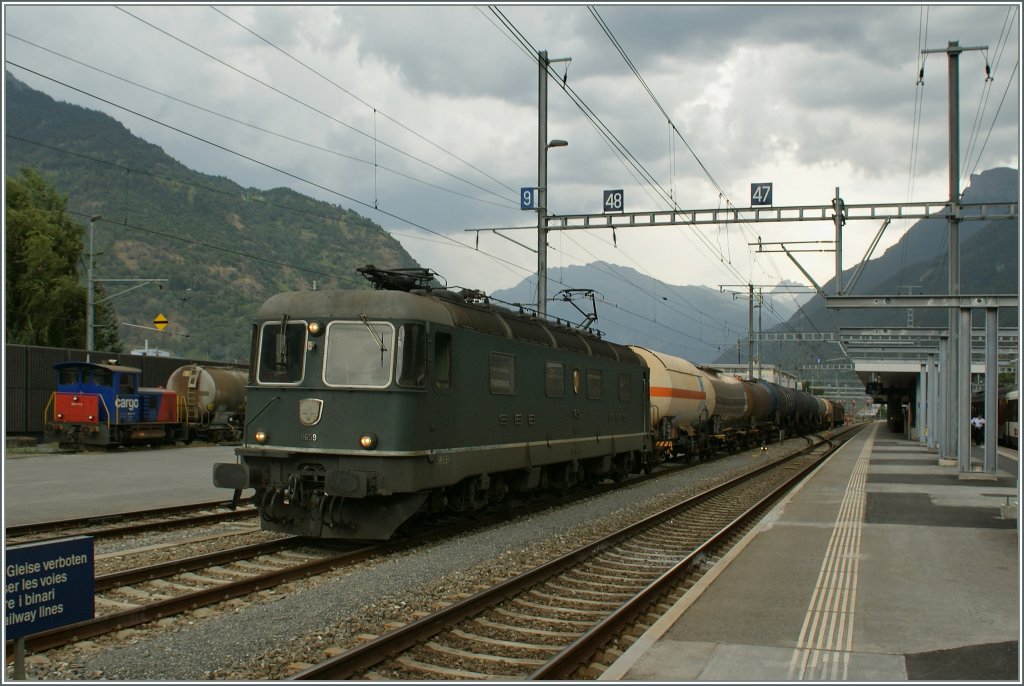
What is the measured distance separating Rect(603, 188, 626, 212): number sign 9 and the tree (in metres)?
30.0

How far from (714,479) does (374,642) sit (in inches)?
706

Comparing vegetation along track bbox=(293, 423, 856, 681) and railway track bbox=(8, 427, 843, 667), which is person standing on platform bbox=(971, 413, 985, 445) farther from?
railway track bbox=(8, 427, 843, 667)

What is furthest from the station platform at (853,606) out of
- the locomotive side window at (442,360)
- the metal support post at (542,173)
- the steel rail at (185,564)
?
the metal support post at (542,173)

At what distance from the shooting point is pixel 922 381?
149ft

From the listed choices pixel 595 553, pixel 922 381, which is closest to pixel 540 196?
pixel 595 553

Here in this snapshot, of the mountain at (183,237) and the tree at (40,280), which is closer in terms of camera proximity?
the tree at (40,280)

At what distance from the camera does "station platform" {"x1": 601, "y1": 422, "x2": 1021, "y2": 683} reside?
6.36 m

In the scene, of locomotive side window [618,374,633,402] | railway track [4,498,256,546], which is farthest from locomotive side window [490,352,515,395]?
locomotive side window [618,374,633,402]

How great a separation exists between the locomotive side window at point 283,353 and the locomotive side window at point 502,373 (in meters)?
3.01

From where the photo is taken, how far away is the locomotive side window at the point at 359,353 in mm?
11031

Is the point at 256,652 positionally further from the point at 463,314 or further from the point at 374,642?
the point at 463,314

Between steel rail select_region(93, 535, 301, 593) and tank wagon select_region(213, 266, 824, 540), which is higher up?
tank wagon select_region(213, 266, 824, 540)

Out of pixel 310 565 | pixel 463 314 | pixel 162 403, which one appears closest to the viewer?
pixel 310 565

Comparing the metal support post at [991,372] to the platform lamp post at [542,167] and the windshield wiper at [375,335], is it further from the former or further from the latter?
the windshield wiper at [375,335]
